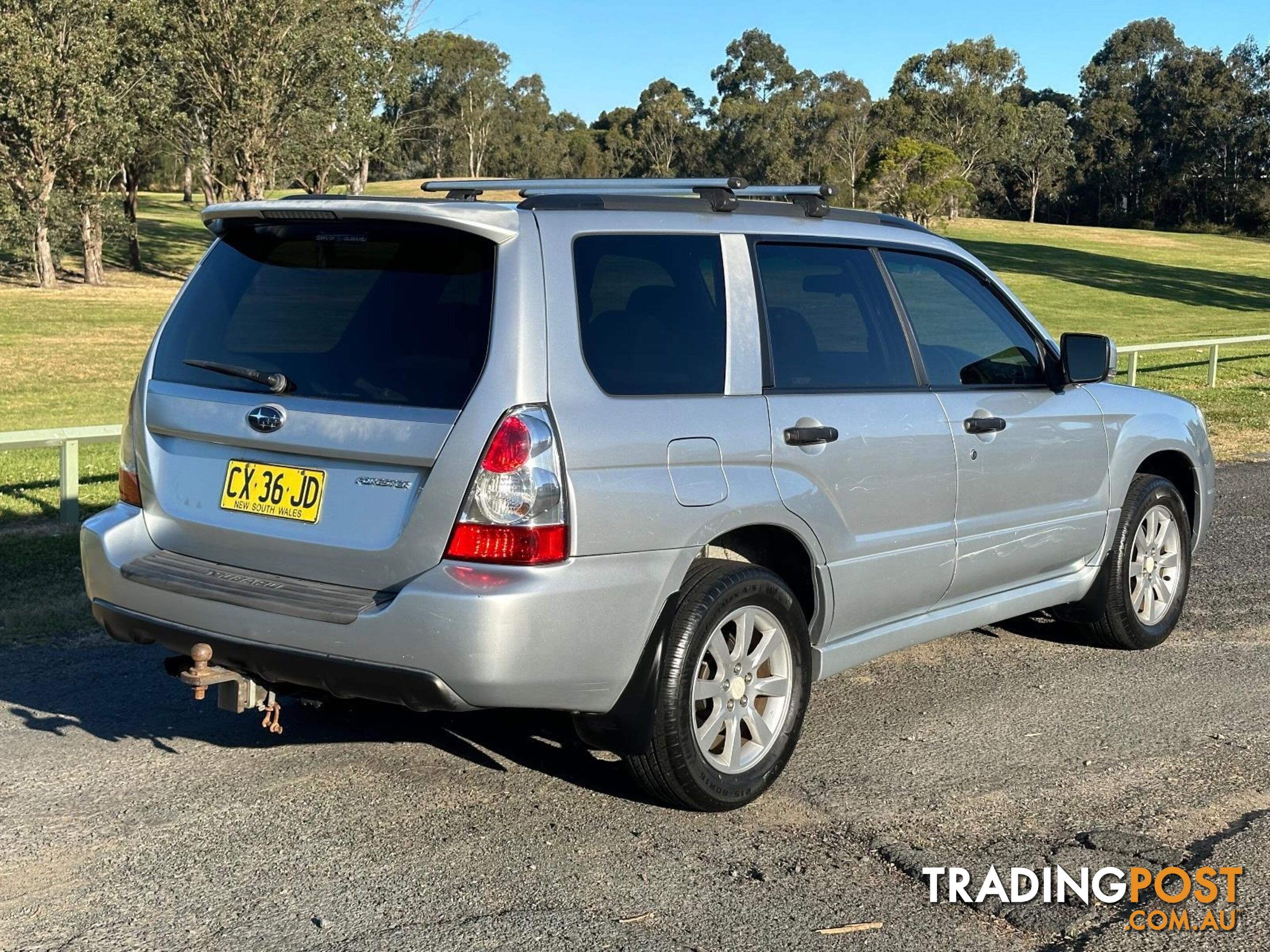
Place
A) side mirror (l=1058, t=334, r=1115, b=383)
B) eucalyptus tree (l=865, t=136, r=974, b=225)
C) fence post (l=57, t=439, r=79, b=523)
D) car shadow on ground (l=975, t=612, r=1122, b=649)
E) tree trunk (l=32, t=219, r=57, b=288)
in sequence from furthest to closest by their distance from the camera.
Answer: eucalyptus tree (l=865, t=136, r=974, b=225), tree trunk (l=32, t=219, r=57, b=288), fence post (l=57, t=439, r=79, b=523), car shadow on ground (l=975, t=612, r=1122, b=649), side mirror (l=1058, t=334, r=1115, b=383)

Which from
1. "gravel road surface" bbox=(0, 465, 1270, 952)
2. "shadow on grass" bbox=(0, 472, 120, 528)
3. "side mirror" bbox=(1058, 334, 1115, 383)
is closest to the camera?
"gravel road surface" bbox=(0, 465, 1270, 952)

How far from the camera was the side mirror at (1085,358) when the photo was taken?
5.80 meters

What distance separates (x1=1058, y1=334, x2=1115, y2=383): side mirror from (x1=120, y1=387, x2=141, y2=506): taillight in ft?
11.9

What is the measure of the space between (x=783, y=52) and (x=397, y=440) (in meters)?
107

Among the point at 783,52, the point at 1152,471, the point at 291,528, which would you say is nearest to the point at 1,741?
the point at 291,528

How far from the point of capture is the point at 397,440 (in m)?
3.95

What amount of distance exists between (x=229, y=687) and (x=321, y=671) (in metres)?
0.45

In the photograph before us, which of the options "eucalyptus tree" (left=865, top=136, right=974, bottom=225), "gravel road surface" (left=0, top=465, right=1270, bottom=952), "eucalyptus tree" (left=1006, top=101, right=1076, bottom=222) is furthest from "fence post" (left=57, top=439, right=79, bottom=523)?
"eucalyptus tree" (left=1006, top=101, right=1076, bottom=222)


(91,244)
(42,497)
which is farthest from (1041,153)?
(42,497)

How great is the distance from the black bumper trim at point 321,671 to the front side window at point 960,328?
2.37 meters

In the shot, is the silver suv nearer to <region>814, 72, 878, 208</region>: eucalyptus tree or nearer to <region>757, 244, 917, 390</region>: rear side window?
<region>757, 244, 917, 390</region>: rear side window

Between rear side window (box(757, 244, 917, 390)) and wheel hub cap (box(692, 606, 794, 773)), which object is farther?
rear side window (box(757, 244, 917, 390))

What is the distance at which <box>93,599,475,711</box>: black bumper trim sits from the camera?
12.8 feet

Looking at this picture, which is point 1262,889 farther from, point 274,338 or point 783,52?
point 783,52
